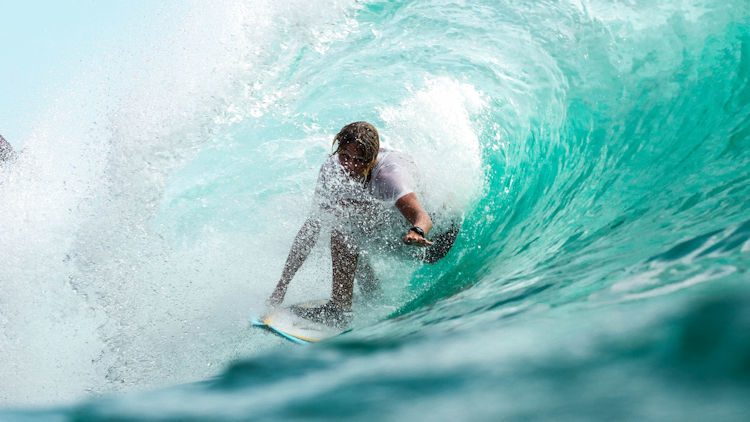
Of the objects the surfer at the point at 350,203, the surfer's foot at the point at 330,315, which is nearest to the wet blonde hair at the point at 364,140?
the surfer at the point at 350,203

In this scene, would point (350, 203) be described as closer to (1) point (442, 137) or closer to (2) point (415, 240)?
(2) point (415, 240)

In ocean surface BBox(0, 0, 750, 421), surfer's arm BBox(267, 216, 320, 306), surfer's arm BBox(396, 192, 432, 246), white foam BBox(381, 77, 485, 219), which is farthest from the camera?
white foam BBox(381, 77, 485, 219)

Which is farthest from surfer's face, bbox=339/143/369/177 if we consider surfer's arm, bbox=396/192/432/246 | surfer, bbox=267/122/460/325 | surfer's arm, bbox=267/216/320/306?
surfer's arm, bbox=267/216/320/306

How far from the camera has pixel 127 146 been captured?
15.6ft

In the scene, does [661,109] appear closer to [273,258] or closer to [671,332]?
[273,258]

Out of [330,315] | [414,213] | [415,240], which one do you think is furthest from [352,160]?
[330,315]

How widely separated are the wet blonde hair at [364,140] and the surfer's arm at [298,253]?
0.51 m

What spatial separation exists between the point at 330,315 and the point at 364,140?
1060mm

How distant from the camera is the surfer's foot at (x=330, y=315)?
121 inches

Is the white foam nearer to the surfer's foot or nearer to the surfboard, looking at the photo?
the surfer's foot

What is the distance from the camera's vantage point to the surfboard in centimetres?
291

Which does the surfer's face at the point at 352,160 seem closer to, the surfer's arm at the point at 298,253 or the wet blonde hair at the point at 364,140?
the wet blonde hair at the point at 364,140

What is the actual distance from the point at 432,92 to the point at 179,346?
3119 mm

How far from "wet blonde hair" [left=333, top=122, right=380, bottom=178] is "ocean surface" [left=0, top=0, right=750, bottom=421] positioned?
68 centimetres
